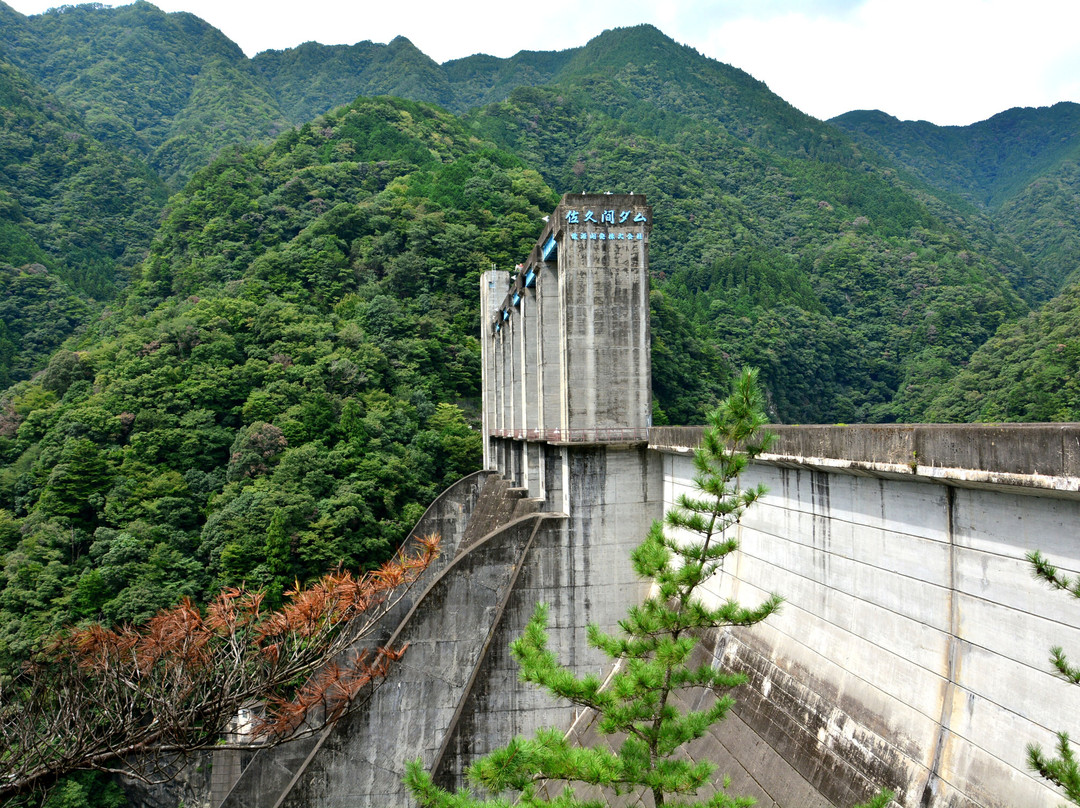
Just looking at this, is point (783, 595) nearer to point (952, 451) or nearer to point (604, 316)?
point (952, 451)

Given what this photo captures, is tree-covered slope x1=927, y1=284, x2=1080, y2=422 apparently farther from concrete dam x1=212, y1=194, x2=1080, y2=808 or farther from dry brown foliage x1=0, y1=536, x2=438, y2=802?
dry brown foliage x1=0, y1=536, x2=438, y2=802

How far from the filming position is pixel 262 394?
3734 cm

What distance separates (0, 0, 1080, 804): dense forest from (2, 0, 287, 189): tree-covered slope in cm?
64

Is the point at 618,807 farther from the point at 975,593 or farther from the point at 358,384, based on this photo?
the point at 358,384

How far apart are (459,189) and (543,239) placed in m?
44.3

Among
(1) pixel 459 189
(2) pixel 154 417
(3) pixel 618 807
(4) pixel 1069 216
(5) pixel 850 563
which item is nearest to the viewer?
(5) pixel 850 563

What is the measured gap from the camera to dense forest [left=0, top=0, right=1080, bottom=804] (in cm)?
3197

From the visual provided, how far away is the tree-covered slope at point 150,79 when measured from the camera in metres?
101

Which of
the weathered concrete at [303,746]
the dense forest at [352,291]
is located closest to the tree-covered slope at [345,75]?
the dense forest at [352,291]

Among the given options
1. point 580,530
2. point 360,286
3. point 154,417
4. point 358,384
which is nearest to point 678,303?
A: point 360,286

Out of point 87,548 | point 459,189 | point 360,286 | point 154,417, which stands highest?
point 459,189

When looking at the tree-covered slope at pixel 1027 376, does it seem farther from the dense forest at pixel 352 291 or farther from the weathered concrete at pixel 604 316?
the weathered concrete at pixel 604 316

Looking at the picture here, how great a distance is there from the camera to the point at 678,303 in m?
67.2

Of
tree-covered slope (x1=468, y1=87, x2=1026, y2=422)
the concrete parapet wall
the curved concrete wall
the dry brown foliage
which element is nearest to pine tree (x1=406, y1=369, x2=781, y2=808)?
the concrete parapet wall
